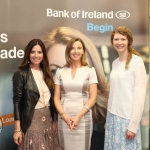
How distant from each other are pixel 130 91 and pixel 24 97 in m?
0.97

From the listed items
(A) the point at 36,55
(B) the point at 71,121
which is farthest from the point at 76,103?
(A) the point at 36,55

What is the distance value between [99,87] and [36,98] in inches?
38.4

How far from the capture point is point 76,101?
2.43 metres

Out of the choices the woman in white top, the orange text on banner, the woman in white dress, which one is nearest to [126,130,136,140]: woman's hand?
the woman in white top

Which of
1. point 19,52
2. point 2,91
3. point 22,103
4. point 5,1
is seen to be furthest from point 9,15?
point 22,103

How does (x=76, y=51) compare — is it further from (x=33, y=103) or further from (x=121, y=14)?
(x=121, y=14)

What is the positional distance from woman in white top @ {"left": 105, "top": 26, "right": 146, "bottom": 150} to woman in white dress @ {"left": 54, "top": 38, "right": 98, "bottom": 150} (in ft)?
0.70

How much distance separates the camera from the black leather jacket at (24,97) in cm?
227

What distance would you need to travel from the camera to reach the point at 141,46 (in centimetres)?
312

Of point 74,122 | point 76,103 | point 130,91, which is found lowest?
point 74,122

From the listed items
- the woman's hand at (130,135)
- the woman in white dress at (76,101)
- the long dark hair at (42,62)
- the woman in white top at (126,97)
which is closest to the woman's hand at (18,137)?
the woman in white dress at (76,101)

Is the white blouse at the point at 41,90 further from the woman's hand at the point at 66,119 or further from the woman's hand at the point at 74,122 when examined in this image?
the woman's hand at the point at 74,122

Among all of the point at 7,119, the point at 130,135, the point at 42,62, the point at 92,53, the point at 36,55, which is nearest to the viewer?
the point at 130,135

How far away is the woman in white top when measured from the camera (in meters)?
2.21
